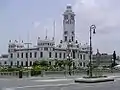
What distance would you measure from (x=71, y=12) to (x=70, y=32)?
451 inches

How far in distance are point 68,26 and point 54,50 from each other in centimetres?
1912

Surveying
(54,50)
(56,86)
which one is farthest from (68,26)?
(56,86)

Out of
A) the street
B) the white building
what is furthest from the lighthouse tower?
the street

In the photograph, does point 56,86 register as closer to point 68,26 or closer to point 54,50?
point 54,50

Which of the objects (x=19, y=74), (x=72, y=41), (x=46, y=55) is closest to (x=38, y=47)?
(x=46, y=55)

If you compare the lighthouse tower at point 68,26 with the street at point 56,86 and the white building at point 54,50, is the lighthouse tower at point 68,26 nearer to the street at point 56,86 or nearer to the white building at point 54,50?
the white building at point 54,50

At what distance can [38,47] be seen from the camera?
162 m

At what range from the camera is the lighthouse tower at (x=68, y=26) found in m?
174

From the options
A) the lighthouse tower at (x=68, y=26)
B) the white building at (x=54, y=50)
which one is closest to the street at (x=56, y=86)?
the white building at (x=54, y=50)

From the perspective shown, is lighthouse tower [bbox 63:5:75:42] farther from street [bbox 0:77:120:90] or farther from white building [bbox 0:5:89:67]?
street [bbox 0:77:120:90]

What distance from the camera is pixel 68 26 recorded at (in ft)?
Result: 575

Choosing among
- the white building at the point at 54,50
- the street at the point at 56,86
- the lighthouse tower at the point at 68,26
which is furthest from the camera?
the lighthouse tower at the point at 68,26

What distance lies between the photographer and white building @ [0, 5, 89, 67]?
525 ft

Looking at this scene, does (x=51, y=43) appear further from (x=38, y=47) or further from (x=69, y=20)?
(x=69, y=20)
